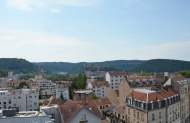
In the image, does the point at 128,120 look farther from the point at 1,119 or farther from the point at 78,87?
the point at 78,87

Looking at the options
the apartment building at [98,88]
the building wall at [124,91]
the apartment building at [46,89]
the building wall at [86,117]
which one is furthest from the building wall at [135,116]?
the apartment building at [46,89]

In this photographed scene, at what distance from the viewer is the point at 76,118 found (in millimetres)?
39062

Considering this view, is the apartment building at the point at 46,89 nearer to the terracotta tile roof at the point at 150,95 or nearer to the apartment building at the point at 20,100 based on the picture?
the apartment building at the point at 20,100

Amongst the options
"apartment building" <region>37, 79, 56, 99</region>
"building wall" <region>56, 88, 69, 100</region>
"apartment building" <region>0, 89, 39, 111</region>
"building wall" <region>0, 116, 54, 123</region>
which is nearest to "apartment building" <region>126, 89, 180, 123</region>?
"building wall" <region>0, 116, 54, 123</region>

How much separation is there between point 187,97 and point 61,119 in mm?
42372

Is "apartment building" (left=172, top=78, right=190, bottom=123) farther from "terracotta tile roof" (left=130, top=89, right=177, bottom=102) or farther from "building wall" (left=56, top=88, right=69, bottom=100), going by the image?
"building wall" (left=56, top=88, right=69, bottom=100)

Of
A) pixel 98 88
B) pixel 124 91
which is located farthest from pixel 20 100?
pixel 124 91

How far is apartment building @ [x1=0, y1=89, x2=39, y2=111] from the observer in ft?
280

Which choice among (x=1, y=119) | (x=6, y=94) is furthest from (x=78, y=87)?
(x=1, y=119)

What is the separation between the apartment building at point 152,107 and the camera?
176 feet

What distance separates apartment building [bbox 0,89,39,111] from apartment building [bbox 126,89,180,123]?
35131 mm

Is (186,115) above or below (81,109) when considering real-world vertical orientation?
below

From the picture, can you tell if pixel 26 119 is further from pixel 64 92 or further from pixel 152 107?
pixel 64 92

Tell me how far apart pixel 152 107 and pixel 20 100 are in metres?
45.4
